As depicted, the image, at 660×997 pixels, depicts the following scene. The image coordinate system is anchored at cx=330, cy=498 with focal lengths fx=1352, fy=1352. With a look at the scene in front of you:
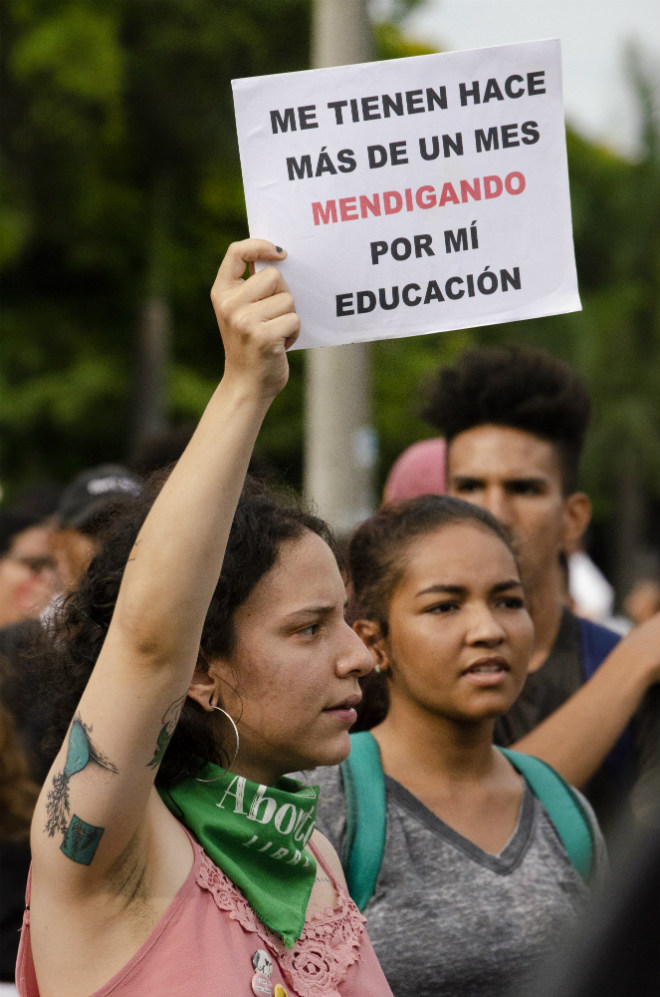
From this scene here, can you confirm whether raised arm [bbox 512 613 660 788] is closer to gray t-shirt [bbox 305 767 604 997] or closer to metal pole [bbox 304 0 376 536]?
gray t-shirt [bbox 305 767 604 997]

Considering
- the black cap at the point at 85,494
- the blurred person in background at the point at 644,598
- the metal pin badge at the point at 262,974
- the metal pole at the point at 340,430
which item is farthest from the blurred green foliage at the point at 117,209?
the metal pin badge at the point at 262,974

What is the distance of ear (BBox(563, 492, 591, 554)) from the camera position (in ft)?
13.1

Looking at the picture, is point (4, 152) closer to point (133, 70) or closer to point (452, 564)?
point (133, 70)

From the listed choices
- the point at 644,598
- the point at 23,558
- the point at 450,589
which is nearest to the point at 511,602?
the point at 450,589

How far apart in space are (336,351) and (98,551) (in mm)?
4183

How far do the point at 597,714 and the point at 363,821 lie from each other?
803mm

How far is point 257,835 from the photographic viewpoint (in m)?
2.09

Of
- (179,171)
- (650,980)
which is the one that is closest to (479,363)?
(650,980)

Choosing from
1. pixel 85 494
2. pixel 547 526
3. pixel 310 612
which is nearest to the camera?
pixel 310 612

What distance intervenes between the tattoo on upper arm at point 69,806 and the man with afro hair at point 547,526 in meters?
1.68

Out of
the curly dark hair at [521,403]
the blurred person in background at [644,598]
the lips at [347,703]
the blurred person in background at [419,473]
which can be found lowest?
the blurred person in background at [644,598]

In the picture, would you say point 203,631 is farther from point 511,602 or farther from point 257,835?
point 511,602

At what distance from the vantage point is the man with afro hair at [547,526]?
10.6ft

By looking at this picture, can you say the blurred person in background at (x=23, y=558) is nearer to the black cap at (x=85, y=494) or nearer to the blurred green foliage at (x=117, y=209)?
the black cap at (x=85, y=494)
